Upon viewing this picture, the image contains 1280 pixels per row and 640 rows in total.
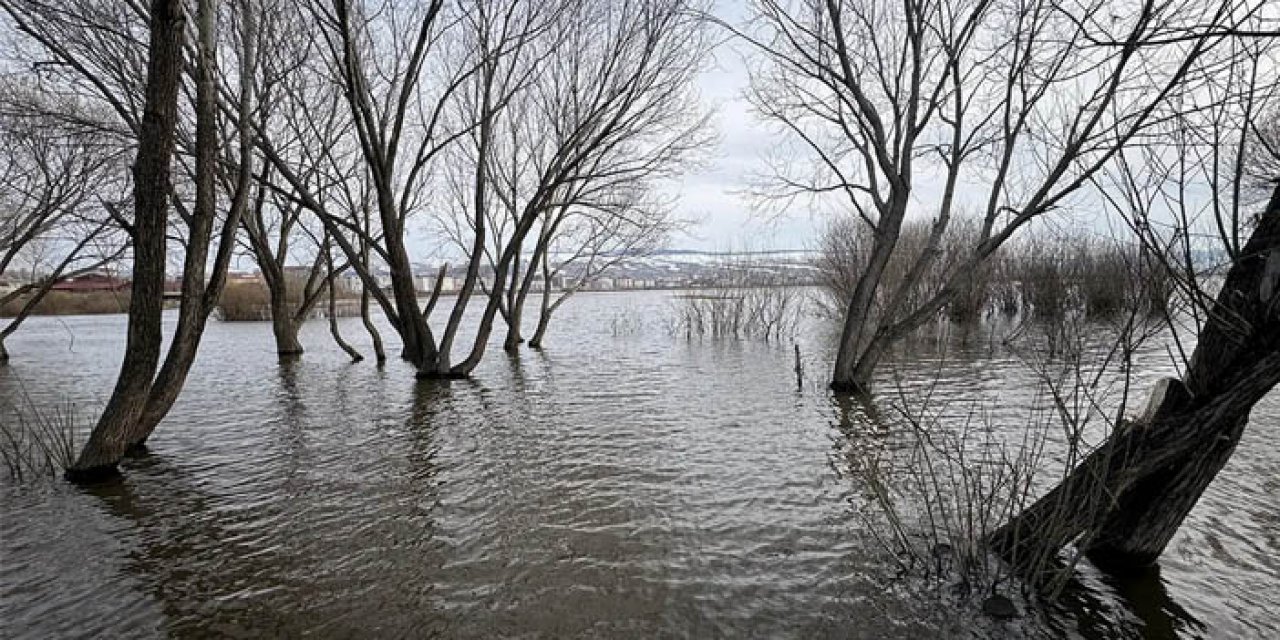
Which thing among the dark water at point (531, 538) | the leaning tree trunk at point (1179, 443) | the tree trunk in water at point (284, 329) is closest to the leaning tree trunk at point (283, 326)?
the tree trunk in water at point (284, 329)

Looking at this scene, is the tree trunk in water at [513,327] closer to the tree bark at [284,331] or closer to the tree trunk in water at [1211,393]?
the tree bark at [284,331]

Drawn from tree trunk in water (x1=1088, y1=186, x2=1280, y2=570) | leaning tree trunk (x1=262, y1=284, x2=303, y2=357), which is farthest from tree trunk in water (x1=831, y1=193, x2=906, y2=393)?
leaning tree trunk (x1=262, y1=284, x2=303, y2=357)

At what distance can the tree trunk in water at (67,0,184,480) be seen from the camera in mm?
5316

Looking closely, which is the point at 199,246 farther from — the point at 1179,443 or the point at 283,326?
the point at 283,326

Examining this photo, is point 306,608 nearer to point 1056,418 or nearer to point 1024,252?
point 1056,418

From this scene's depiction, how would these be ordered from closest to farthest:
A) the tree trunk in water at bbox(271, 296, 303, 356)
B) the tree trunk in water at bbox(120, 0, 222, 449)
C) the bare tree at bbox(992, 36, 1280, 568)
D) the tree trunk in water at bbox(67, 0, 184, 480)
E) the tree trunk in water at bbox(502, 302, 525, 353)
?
the bare tree at bbox(992, 36, 1280, 568), the tree trunk in water at bbox(67, 0, 184, 480), the tree trunk in water at bbox(120, 0, 222, 449), the tree trunk in water at bbox(271, 296, 303, 356), the tree trunk in water at bbox(502, 302, 525, 353)

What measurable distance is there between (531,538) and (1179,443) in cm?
382

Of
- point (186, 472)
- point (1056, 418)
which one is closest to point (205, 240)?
point (186, 472)

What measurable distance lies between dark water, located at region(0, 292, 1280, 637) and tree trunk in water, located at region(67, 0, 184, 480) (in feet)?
1.65

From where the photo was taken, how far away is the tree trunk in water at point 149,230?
5.32 metres

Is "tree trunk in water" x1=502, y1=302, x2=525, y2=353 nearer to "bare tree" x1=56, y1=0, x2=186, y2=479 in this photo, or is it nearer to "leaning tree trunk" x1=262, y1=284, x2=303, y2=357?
"leaning tree trunk" x1=262, y1=284, x2=303, y2=357

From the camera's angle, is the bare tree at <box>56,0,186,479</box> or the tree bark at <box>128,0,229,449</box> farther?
the tree bark at <box>128,0,229,449</box>

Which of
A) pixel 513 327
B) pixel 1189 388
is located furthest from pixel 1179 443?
pixel 513 327

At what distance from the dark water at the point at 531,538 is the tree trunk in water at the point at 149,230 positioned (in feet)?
1.65
